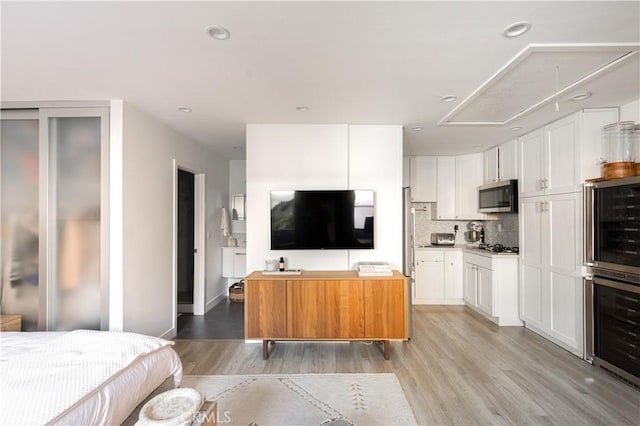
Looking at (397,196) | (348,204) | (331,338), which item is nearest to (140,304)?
(331,338)

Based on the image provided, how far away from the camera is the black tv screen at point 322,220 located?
3281 millimetres

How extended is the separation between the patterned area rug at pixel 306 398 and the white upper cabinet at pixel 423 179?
128 inches

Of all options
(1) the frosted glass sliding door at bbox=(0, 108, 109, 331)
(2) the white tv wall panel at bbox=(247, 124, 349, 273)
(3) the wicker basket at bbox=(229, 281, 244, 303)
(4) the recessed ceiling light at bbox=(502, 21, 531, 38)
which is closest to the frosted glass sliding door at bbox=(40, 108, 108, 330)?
(1) the frosted glass sliding door at bbox=(0, 108, 109, 331)

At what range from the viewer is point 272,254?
11.4ft

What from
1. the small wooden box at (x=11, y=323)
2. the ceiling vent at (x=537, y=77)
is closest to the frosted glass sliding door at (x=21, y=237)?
the small wooden box at (x=11, y=323)

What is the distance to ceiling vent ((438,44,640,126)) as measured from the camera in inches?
74.4

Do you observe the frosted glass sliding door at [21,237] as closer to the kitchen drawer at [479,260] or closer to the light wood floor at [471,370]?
the light wood floor at [471,370]

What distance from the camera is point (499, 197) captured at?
13.9 feet

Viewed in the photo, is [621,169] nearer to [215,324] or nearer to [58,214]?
[215,324]

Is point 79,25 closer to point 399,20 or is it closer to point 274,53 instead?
point 274,53

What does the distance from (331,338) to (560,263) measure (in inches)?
103

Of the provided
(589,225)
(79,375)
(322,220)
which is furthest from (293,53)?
(589,225)

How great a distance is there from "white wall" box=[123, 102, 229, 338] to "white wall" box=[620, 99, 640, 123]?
15.6 feet

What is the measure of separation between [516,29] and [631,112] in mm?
2152
